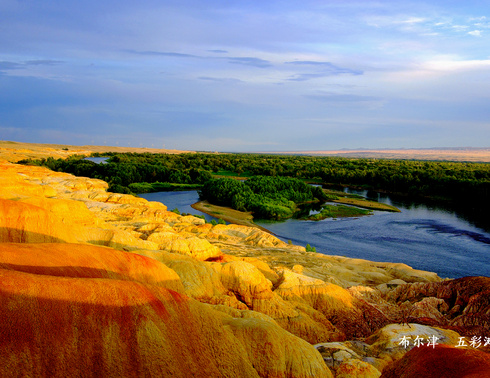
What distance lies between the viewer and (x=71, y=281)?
928 centimetres

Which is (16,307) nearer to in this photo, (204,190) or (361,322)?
(361,322)

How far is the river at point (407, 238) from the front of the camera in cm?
4484

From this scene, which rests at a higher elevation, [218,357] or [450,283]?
[218,357]

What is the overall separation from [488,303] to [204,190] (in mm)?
68812

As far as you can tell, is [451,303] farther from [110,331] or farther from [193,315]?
[110,331]

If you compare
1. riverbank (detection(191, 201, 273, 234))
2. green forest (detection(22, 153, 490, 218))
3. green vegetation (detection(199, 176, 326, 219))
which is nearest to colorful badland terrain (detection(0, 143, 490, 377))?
riverbank (detection(191, 201, 273, 234))

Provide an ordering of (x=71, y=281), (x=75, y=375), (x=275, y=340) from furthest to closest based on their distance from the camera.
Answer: (x=275, y=340), (x=71, y=281), (x=75, y=375)

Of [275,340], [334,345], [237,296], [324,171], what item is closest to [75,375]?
[275,340]

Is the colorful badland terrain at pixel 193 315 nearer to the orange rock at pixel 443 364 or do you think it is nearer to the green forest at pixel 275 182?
the orange rock at pixel 443 364

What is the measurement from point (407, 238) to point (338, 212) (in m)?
18.7

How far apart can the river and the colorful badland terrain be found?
64.6ft

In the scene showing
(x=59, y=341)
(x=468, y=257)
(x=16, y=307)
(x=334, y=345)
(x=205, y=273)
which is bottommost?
(x=468, y=257)

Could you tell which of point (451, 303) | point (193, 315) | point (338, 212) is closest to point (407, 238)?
point (338, 212)

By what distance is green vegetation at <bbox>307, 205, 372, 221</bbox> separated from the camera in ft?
229
